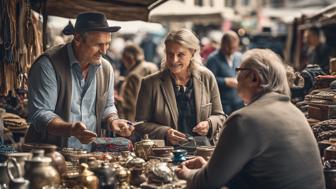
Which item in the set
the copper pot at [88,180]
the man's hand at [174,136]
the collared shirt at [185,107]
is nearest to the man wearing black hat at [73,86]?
the man's hand at [174,136]

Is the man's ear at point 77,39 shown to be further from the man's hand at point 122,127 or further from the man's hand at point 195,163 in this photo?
the man's hand at point 195,163

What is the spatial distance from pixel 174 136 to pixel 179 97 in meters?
0.51

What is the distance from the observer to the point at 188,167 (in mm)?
5062

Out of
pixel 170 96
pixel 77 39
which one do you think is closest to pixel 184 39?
pixel 170 96

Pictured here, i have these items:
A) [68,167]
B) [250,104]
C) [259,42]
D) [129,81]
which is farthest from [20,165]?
[259,42]

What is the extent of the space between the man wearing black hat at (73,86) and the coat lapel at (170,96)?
0.53 meters

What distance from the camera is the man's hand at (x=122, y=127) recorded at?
6.01 meters

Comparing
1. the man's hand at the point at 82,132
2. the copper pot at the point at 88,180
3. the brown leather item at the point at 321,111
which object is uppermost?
the man's hand at the point at 82,132

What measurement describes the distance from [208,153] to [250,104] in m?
1.02

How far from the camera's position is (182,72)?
6703 millimetres

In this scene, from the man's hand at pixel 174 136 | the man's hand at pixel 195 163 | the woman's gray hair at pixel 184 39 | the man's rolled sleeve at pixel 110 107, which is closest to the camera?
the man's hand at pixel 195 163

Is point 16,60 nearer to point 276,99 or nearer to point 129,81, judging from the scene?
point 276,99

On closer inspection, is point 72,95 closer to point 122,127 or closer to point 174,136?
point 122,127

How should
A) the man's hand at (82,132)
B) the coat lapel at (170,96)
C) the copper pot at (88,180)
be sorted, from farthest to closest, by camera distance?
the coat lapel at (170,96), the man's hand at (82,132), the copper pot at (88,180)
